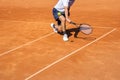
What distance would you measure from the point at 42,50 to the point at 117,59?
227 cm

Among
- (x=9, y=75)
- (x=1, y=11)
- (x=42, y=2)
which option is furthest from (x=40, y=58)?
(x=42, y=2)

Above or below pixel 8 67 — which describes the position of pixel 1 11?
below

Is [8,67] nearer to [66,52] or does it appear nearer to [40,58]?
[40,58]

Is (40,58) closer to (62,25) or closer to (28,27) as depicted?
(62,25)

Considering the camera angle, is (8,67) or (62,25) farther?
(62,25)

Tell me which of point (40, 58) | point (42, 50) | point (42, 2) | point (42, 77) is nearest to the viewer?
point (42, 77)

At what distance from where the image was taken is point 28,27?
11.2 metres

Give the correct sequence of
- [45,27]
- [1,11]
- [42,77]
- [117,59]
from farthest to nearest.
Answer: [1,11] → [45,27] → [117,59] → [42,77]

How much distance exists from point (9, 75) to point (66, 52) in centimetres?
191

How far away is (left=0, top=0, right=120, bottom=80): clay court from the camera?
669 cm

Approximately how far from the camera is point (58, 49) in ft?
27.2

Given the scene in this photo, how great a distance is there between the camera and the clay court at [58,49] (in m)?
6.69

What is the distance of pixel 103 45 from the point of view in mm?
8328

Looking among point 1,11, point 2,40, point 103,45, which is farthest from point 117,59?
point 1,11
